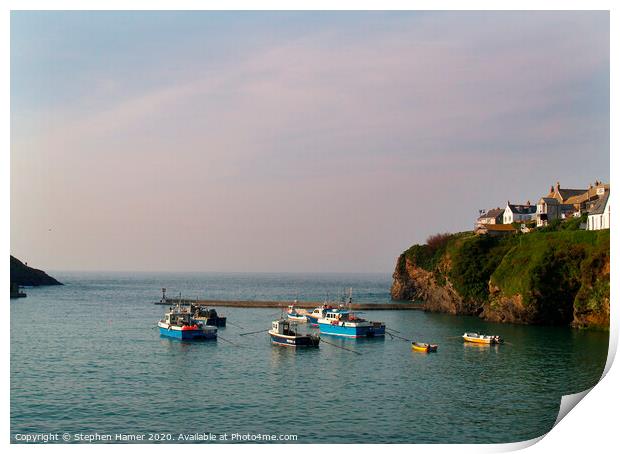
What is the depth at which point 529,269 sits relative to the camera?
5988cm

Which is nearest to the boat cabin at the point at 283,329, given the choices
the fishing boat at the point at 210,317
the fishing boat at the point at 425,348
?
the fishing boat at the point at 425,348

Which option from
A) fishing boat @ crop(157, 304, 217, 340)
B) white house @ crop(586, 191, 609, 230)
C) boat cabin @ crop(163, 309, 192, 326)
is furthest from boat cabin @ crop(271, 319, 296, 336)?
white house @ crop(586, 191, 609, 230)

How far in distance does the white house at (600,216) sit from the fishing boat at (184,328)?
34565mm

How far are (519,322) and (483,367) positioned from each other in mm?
23712

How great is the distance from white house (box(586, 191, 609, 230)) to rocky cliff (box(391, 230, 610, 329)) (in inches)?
50.6

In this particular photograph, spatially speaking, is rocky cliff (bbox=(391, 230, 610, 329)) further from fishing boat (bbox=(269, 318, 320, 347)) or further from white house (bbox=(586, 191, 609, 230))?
fishing boat (bbox=(269, 318, 320, 347))

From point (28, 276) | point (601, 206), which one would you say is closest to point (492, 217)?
point (601, 206)

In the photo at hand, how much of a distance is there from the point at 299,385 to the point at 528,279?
33.7m

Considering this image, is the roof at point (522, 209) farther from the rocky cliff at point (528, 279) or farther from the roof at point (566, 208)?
the rocky cliff at point (528, 279)

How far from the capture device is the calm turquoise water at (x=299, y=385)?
24828mm

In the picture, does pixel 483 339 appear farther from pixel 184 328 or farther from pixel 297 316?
pixel 297 316

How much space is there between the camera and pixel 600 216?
57.8 metres

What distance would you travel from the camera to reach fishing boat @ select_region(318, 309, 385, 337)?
168ft
